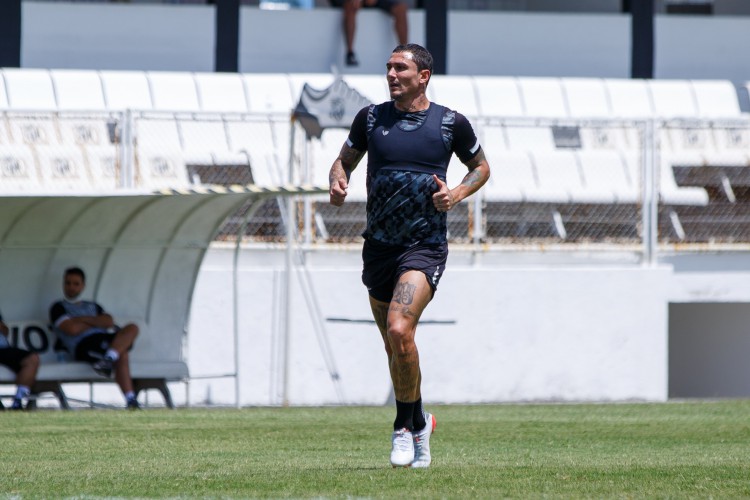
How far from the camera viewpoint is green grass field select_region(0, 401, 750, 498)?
221 inches

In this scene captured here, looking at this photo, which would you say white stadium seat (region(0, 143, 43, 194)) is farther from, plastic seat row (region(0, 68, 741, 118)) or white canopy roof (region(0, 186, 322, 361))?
white canopy roof (region(0, 186, 322, 361))

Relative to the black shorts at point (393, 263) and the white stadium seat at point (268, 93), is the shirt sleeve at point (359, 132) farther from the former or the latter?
the white stadium seat at point (268, 93)

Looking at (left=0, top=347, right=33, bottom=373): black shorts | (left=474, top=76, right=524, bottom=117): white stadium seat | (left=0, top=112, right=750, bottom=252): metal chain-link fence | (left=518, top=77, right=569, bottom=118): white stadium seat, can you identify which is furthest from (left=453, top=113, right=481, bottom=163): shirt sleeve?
(left=518, top=77, right=569, bottom=118): white stadium seat

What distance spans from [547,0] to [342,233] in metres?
10.3

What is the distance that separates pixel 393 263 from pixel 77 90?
1058 cm

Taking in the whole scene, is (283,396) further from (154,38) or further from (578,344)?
(154,38)

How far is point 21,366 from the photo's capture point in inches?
449

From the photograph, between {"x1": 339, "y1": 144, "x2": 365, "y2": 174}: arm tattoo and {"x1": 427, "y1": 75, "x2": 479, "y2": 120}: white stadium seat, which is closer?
{"x1": 339, "y1": 144, "x2": 365, "y2": 174}: arm tattoo

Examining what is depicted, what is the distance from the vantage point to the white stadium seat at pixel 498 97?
17.6 meters

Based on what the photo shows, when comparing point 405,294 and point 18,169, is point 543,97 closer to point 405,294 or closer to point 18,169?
point 18,169

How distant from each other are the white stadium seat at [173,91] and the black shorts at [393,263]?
10201mm

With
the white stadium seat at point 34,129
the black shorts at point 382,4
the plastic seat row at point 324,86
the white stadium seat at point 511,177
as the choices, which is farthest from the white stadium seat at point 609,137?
the black shorts at point 382,4

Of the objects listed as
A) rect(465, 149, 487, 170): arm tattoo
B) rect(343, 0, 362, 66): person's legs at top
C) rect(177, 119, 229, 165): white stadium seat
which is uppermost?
rect(343, 0, 362, 66): person's legs at top

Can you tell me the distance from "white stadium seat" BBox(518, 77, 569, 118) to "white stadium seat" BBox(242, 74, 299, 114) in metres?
2.74
